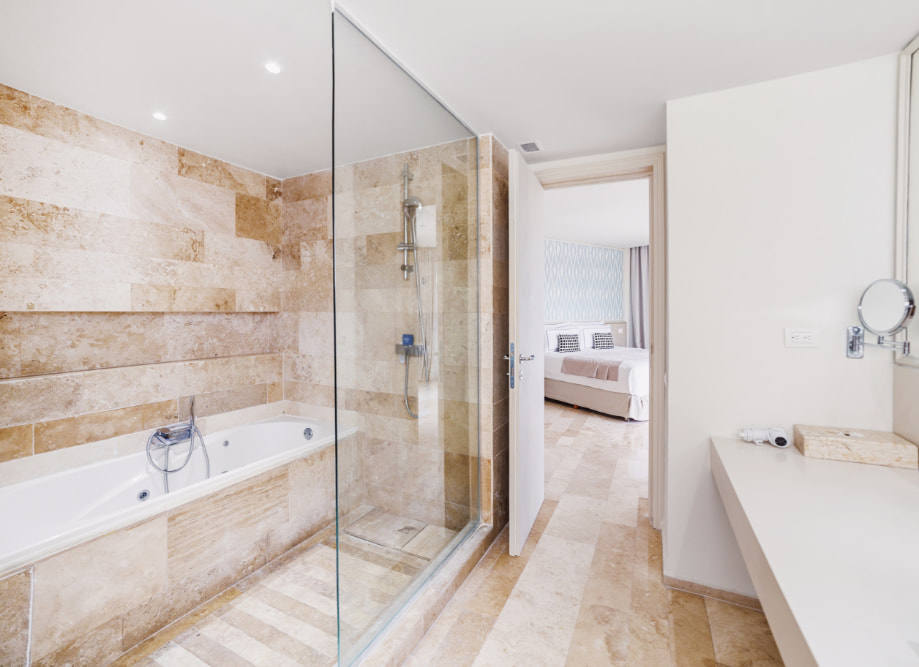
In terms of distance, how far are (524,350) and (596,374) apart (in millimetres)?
3362

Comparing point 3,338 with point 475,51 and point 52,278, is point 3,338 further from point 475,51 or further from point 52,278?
point 475,51

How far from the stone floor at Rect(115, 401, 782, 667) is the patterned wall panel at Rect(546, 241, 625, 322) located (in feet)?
16.9

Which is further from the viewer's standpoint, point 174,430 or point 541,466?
point 541,466

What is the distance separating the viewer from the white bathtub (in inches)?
64.1

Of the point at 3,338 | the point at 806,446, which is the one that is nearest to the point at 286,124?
the point at 3,338

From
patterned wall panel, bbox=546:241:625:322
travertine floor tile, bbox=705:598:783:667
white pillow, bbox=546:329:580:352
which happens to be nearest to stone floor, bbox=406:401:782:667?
travertine floor tile, bbox=705:598:783:667

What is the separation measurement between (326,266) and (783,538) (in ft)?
9.57

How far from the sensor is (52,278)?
2.08 m

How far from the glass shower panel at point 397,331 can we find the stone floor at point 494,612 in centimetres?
2

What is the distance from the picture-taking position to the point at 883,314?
5.49ft

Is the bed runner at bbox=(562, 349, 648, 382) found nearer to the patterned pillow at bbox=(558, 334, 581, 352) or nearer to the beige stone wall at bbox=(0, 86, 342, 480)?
the patterned pillow at bbox=(558, 334, 581, 352)

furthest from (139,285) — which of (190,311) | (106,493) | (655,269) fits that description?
(655,269)

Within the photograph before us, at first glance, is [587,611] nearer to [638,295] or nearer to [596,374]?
[596,374]

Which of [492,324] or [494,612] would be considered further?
[492,324]
